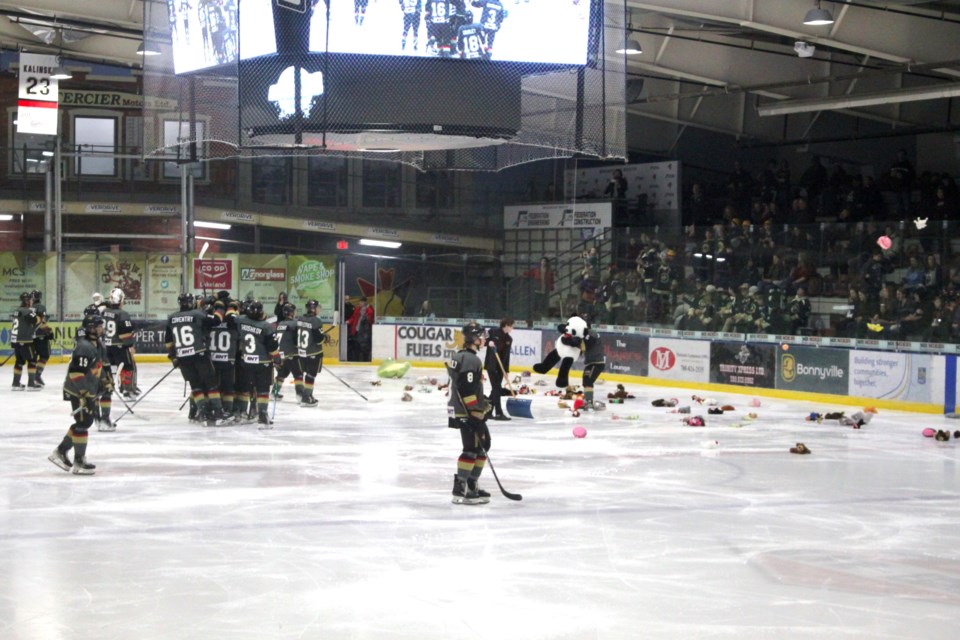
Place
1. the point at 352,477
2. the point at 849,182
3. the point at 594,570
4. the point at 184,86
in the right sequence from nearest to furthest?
the point at 594,570
the point at 352,477
the point at 184,86
the point at 849,182

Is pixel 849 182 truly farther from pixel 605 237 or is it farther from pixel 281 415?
pixel 281 415

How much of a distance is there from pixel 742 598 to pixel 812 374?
43.7 ft

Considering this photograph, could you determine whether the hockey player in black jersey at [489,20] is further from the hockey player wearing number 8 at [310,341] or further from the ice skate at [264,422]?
the hockey player wearing number 8 at [310,341]

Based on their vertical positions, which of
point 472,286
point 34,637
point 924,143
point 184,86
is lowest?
point 34,637

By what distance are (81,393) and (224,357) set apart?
4.38 meters

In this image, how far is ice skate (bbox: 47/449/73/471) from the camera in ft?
38.2

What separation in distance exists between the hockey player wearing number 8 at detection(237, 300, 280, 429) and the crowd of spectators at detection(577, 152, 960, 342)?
943 centimetres

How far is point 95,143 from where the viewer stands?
31938 millimetres

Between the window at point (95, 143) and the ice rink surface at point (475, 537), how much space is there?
57.0ft

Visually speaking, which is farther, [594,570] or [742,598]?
[594,570]

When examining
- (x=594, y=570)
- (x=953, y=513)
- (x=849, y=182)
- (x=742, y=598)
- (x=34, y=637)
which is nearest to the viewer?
(x=34, y=637)

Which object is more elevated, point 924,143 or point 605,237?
point 924,143

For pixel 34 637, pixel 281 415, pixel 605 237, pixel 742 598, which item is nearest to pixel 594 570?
pixel 742 598

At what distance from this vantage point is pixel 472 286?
88.9 ft
